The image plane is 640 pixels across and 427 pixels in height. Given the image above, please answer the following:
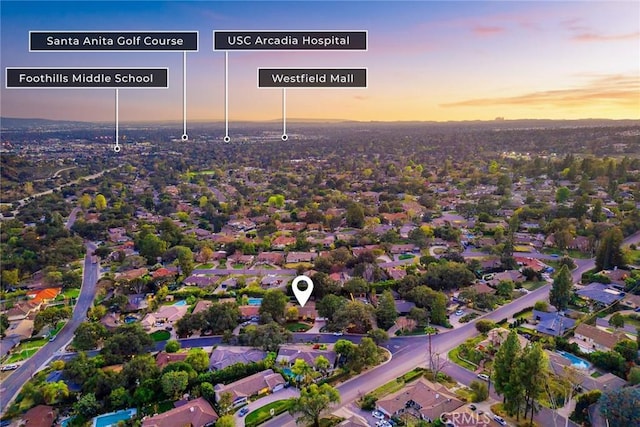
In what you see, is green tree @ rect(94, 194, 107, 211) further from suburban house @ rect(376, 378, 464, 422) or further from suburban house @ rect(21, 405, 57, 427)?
suburban house @ rect(376, 378, 464, 422)

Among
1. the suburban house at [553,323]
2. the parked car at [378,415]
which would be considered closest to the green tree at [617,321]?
the suburban house at [553,323]

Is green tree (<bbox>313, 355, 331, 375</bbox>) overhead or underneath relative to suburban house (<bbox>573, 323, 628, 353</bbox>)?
underneath

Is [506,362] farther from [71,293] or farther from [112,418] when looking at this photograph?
[71,293]

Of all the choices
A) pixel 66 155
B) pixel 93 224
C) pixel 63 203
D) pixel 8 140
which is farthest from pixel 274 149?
pixel 93 224

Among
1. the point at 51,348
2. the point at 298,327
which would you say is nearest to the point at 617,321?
the point at 298,327

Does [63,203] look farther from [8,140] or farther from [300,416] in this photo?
[8,140]

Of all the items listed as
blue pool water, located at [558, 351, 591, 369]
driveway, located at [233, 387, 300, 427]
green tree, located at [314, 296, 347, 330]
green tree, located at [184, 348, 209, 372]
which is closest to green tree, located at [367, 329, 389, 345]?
green tree, located at [314, 296, 347, 330]
